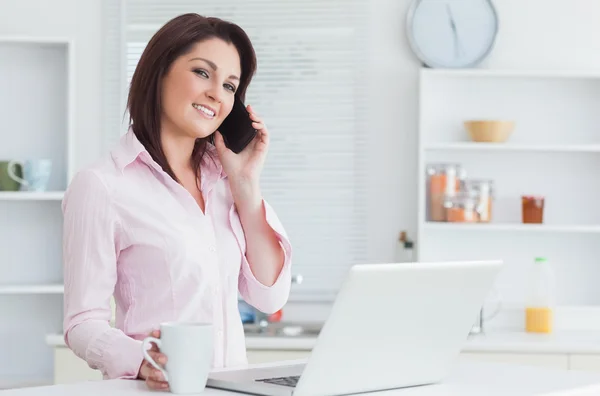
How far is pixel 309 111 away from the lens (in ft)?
13.7

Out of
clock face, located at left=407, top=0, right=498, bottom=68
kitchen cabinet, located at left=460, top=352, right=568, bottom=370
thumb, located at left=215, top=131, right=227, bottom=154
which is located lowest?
kitchen cabinet, located at left=460, top=352, right=568, bottom=370

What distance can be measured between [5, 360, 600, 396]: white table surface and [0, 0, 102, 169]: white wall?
2713 mm

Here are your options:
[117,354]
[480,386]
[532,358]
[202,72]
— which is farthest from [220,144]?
[532,358]

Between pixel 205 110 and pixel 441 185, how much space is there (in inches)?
87.5

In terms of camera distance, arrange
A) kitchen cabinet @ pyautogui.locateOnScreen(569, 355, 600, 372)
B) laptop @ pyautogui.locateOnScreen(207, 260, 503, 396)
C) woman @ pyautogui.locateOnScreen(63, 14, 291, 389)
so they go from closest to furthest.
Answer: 1. laptop @ pyautogui.locateOnScreen(207, 260, 503, 396)
2. woman @ pyautogui.locateOnScreen(63, 14, 291, 389)
3. kitchen cabinet @ pyautogui.locateOnScreen(569, 355, 600, 372)

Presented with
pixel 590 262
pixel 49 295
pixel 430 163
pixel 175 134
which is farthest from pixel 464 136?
pixel 175 134

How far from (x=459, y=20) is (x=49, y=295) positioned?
6.82ft

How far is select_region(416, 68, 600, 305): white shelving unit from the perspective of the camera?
4.13 meters

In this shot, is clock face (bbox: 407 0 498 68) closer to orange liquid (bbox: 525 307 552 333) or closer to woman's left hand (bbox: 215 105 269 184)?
orange liquid (bbox: 525 307 552 333)

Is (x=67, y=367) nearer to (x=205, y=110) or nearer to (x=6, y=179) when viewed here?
(x=6, y=179)

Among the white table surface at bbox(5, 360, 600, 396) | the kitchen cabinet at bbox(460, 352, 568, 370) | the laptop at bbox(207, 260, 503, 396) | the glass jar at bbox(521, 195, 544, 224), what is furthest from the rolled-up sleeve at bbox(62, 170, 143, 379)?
the glass jar at bbox(521, 195, 544, 224)

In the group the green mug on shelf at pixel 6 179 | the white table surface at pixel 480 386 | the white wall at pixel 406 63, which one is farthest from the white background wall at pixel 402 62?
the white table surface at pixel 480 386

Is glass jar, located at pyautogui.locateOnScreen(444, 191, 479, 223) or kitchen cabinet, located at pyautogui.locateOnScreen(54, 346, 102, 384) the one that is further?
glass jar, located at pyautogui.locateOnScreen(444, 191, 479, 223)

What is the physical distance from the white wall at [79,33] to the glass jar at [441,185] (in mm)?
1431
